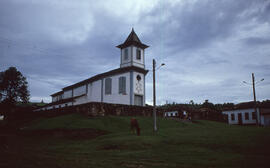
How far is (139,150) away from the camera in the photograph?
41.7ft

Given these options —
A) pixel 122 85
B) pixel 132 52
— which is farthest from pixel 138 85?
pixel 132 52

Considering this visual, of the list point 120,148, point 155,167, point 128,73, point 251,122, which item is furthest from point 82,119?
point 251,122

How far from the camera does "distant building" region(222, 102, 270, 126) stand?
44.5 metres

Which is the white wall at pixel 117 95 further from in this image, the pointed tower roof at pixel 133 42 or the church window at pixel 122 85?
the pointed tower roof at pixel 133 42

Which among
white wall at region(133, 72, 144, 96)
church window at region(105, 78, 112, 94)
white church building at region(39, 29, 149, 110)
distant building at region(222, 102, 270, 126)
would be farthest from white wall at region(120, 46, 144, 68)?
distant building at region(222, 102, 270, 126)

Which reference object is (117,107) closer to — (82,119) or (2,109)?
(82,119)

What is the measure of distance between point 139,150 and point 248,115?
41.6m

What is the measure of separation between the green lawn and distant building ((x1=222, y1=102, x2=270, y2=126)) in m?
27.5

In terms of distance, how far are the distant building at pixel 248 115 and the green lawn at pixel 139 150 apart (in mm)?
27480

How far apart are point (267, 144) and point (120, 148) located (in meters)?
8.24

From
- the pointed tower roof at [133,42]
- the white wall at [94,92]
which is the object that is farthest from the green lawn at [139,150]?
the pointed tower roof at [133,42]

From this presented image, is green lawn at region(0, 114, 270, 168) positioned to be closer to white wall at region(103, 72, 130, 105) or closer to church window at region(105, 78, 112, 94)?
white wall at region(103, 72, 130, 105)

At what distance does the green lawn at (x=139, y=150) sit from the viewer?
28.3ft

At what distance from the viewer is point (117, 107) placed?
27625 mm
